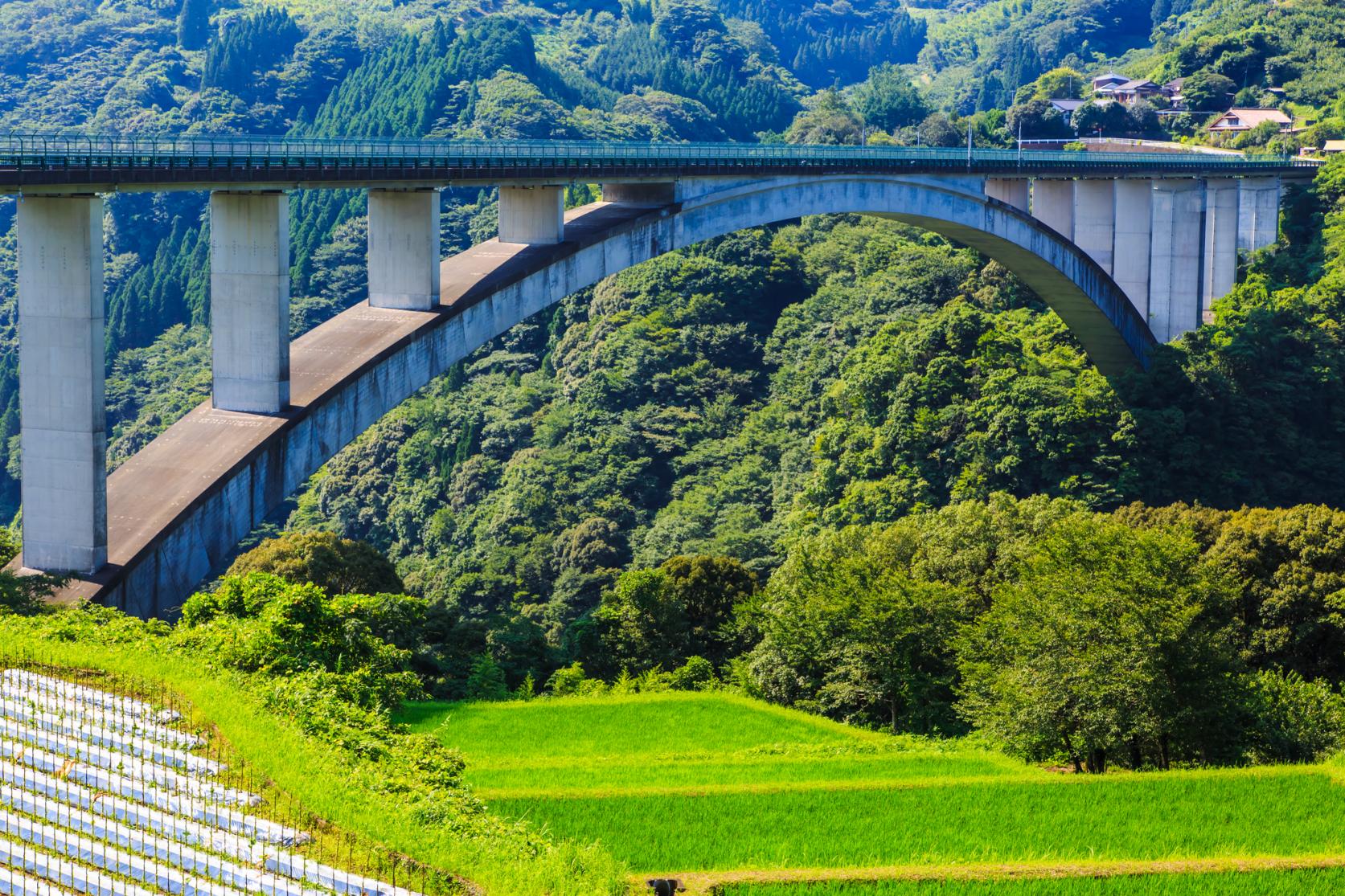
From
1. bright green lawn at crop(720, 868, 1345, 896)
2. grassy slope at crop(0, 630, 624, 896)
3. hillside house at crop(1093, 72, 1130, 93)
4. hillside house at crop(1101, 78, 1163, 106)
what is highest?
hillside house at crop(1093, 72, 1130, 93)

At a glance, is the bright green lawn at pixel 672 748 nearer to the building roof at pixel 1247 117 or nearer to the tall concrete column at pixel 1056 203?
the tall concrete column at pixel 1056 203

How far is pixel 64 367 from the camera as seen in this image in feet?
86.4

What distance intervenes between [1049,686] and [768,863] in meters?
9.44

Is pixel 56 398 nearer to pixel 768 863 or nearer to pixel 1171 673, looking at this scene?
pixel 768 863

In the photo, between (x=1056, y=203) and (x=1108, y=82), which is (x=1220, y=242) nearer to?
(x=1056, y=203)

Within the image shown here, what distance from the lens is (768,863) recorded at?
63.0ft

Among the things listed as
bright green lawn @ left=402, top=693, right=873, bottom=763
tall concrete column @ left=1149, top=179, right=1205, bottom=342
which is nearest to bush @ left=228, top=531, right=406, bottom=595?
bright green lawn @ left=402, top=693, right=873, bottom=763

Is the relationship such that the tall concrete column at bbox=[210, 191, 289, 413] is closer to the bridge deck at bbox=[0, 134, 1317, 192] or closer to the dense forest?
the bridge deck at bbox=[0, 134, 1317, 192]

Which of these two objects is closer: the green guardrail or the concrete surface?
the green guardrail

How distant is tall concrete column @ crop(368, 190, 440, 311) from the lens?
3366 cm

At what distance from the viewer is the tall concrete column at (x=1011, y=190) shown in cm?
5516

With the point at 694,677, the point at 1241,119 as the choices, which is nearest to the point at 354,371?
the point at 694,677

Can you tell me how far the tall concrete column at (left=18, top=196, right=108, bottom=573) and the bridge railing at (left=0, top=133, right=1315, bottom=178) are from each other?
3.09 ft

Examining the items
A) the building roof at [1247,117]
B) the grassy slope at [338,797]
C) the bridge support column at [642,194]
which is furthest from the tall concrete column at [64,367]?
the building roof at [1247,117]
